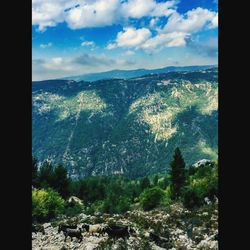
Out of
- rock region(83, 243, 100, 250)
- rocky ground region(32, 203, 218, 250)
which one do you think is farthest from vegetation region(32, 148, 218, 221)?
rock region(83, 243, 100, 250)

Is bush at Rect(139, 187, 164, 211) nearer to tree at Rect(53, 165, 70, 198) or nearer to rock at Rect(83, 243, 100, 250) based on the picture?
tree at Rect(53, 165, 70, 198)

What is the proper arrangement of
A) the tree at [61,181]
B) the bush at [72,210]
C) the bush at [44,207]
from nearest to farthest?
the bush at [44,207], the bush at [72,210], the tree at [61,181]

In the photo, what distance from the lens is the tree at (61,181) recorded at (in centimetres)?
5456

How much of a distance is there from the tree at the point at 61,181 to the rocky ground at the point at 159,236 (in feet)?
83.2

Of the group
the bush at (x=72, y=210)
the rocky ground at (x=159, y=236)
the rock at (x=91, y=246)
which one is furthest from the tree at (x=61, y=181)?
the rock at (x=91, y=246)

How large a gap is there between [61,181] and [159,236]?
33356 mm

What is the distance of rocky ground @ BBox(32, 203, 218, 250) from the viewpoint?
21.2 m

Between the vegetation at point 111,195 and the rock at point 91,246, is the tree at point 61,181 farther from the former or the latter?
the rock at point 91,246

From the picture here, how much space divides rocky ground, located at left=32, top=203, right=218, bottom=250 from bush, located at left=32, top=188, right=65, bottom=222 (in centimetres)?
907

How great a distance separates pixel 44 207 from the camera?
38344mm
